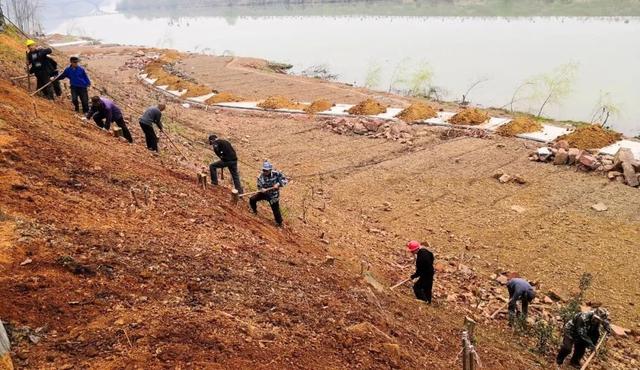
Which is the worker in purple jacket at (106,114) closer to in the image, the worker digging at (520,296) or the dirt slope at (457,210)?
the dirt slope at (457,210)

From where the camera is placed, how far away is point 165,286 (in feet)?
17.9

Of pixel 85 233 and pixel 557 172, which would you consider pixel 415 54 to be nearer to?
pixel 557 172

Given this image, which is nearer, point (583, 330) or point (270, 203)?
point (583, 330)

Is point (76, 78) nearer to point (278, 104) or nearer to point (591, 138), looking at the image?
point (278, 104)

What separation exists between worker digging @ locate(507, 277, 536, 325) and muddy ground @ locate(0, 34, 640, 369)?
0.39 m

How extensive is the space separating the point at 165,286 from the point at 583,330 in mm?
5380

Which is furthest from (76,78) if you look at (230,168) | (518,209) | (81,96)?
(518,209)

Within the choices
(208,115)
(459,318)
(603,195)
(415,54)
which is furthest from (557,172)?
(415,54)

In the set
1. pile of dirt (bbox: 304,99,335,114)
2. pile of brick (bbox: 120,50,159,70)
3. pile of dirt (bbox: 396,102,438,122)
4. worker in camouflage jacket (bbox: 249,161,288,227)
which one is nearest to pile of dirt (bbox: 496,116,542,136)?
pile of dirt (bbox: 396,102,438,122)

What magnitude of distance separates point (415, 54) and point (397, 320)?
32428 mm

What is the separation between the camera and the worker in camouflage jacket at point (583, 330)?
6480mm

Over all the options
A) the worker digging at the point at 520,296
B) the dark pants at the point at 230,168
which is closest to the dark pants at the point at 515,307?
the worker digging at the point at 520,296

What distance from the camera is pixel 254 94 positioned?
26.9 metres

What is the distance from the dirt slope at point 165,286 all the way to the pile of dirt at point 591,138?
987cm
